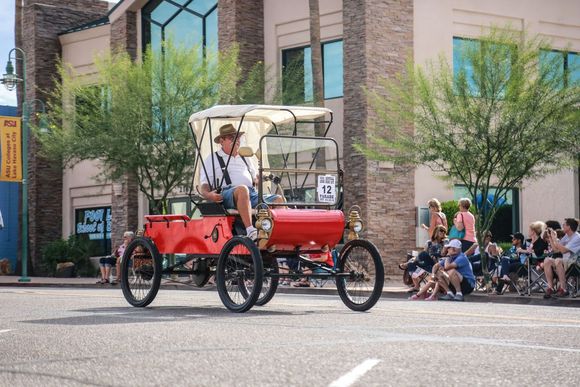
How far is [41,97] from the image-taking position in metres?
42.7

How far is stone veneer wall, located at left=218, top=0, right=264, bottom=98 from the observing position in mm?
34188

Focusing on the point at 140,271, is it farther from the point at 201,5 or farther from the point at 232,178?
the point at 201,5

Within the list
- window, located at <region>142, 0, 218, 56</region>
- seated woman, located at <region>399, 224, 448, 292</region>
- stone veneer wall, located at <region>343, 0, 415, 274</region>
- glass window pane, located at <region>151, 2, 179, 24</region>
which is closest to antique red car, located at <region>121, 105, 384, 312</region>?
seated woman, located at <region>399, 224, 448, 292</region>

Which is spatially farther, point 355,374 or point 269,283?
point 269,283

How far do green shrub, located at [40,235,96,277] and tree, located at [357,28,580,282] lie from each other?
61.6ft

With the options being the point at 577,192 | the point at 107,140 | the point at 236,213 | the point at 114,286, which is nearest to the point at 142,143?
the point at 107,140

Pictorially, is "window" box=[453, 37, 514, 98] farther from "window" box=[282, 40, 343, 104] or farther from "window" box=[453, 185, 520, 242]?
"window" box=[282, 40, 343, 104]

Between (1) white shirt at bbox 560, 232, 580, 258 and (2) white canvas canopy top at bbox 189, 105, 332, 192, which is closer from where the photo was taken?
(2) white canvas canopy top at bbox 189, 105, 332, 192

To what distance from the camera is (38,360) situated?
759 cm

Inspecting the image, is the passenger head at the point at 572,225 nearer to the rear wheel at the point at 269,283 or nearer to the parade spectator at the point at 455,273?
the parade spectator at the point at 455,273

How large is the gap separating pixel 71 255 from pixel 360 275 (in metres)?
28.9

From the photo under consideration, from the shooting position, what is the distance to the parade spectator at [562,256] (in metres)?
18.6

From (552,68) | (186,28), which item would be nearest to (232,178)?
(552,68)

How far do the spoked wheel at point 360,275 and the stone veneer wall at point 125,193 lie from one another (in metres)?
26.4
